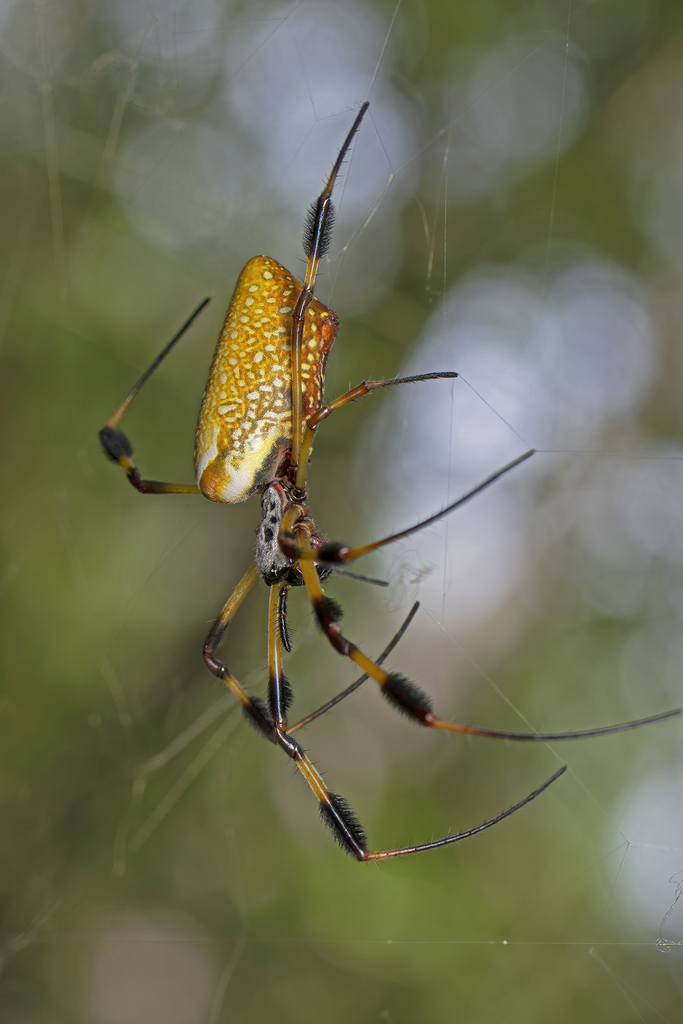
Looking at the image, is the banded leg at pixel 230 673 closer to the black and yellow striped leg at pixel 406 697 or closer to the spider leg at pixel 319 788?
the spider leg at pixel 319 788

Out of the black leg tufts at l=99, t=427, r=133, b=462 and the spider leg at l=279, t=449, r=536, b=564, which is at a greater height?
the spider leg at l=279, t=449, r=536, b=564

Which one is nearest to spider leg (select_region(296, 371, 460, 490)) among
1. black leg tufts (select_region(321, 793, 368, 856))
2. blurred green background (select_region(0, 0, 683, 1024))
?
black leg tufts (select_region(321, 793, 368, 856))

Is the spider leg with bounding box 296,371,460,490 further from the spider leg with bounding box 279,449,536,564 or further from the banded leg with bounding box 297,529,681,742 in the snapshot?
the banded leg with bounding box 297,529,681,742

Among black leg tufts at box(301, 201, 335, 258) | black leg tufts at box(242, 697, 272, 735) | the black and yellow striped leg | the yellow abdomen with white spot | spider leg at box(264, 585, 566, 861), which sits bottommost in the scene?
black leg tufts at box(242, 697, 272, 735)

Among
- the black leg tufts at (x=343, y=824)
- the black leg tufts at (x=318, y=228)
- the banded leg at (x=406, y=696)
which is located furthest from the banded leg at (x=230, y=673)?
the black leg tufts at (x=318, y=228)

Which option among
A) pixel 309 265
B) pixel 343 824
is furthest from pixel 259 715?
pixel 309 265

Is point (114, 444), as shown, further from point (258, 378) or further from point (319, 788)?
point (319, 788)

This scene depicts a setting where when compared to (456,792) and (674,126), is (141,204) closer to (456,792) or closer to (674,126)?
(674,126)
